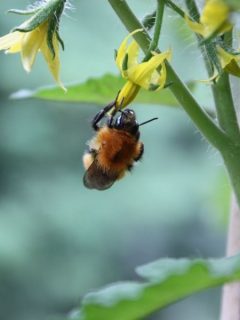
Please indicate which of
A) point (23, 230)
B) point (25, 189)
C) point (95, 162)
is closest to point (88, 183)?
point (95, 162)

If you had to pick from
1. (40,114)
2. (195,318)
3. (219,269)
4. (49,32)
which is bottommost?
(219,269)

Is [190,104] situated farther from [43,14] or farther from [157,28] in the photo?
[43,14]

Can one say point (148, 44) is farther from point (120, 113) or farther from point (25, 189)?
point (25, 189)

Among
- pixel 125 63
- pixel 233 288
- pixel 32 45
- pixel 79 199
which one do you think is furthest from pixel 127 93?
pixel 79 199

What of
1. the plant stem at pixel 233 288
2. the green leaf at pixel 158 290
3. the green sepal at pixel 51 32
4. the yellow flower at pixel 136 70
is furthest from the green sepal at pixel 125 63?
the green leaf at pixel 158 290

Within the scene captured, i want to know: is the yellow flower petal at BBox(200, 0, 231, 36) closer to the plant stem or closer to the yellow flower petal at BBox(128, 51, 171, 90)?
the yellow flower petal at BBox(128, 51, 171, 90)

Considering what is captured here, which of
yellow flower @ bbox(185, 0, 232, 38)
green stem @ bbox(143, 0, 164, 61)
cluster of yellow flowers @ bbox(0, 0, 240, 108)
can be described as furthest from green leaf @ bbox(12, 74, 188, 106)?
yellow flower @ bbox(185, 0, 232, 38)

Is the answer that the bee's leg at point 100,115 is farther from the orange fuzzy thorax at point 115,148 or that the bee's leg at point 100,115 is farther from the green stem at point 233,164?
the green stem at point 233,164
